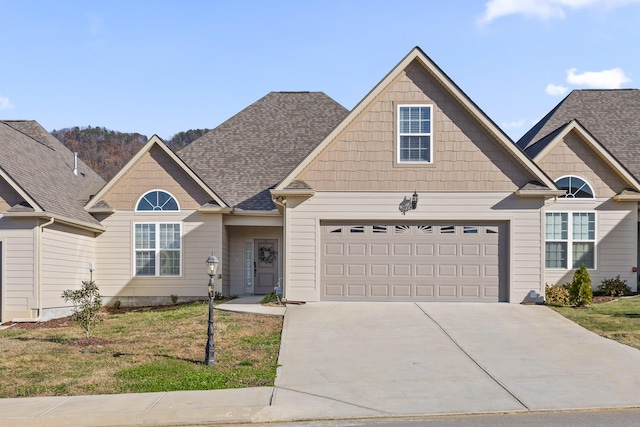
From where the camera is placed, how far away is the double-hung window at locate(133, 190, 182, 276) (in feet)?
68.5

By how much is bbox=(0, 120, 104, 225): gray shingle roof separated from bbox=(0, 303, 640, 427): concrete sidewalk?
8.16 meters

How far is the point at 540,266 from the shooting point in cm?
1766

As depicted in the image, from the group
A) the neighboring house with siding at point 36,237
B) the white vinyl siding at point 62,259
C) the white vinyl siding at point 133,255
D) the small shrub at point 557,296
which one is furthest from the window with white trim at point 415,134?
the white vinyl siding at point 62,259

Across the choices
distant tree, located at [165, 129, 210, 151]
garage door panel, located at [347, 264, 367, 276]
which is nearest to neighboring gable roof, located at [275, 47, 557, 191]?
garage door panel, located at [347, 264, 367, 276]

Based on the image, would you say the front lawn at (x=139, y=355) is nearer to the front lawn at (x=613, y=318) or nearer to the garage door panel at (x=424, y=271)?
the garage door panel at (x=424, y=271)

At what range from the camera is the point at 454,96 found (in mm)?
17734

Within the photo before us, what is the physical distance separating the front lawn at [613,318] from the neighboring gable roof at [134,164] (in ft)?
35.5

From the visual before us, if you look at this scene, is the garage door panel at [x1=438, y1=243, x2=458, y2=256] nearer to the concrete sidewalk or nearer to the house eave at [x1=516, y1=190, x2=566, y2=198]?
the house eave at [x1=516, y1=190, x2=566, y2=198]

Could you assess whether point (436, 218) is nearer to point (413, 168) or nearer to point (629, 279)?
point (413, 168)

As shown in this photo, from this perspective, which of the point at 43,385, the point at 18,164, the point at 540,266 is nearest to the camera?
the point at 43,385

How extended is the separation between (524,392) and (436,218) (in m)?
8.58

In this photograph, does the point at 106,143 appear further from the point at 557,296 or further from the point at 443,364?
the point at 443,364

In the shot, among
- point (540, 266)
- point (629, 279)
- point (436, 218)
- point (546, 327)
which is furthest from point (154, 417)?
point (629, 279)

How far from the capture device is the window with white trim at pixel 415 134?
58.9ft
